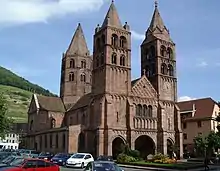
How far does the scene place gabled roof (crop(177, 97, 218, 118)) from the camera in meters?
72.5

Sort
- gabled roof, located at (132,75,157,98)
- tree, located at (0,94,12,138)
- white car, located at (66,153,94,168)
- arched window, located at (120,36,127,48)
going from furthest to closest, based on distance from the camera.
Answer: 1. arched window, located at (120,36,127,48)
2. gabled roof, located at (132,75,157,98)
3. tree, located at (0,94,12,138)
4. white car, located at (66,153,94,168)

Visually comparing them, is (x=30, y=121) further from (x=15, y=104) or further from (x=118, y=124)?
(x=15, y=104)

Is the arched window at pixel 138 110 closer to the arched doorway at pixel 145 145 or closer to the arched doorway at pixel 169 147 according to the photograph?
the arched doorway at pixel 145 145

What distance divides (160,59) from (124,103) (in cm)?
1425

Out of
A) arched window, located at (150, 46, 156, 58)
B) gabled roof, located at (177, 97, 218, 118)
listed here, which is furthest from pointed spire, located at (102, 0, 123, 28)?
gabled roof, located at (177, 97, 218, 118)

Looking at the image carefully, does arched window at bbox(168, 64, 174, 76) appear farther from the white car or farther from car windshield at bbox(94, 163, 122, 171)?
car windshield at bbox(94, 163, 122, 171)

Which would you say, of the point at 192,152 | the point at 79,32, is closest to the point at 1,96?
the point at 192,152

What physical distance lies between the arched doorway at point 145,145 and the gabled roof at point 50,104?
87.0ft

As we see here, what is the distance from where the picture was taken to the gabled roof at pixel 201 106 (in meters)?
72.5

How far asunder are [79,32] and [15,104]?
119 meters

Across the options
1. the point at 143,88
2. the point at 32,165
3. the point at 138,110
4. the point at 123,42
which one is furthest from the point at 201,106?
the point at 32,165

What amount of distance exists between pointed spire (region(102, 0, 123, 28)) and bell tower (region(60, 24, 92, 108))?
22348 mm

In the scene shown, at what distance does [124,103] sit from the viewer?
62.4m

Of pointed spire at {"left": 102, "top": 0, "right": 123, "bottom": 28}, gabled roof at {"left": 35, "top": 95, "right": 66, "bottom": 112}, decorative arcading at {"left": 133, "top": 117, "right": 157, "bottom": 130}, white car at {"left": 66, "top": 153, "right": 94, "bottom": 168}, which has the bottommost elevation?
white car at {"left": 66, "top": 153, "right": 94, "bottom": 168}
